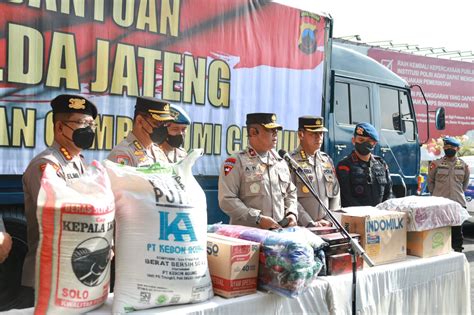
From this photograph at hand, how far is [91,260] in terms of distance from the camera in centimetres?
183

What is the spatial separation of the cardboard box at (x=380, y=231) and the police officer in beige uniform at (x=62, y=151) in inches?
58.1

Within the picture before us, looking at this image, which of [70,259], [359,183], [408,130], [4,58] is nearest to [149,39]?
[4,58]

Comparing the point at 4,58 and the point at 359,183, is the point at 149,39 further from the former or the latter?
the point at 359,183

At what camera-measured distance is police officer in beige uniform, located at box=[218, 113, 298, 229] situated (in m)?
3.28

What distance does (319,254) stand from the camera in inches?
99.0

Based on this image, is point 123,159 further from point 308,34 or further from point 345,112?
point 345,112

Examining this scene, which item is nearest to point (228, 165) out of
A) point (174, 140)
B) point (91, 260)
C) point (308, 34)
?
point (174, 140)

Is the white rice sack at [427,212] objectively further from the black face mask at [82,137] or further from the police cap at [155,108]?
the black face mask at [82,137]

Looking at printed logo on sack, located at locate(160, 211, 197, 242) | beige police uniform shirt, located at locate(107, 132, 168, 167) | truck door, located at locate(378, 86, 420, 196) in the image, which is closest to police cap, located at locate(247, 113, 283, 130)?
beige police uniform shirt, located at locate(107, 132, 168, 167)

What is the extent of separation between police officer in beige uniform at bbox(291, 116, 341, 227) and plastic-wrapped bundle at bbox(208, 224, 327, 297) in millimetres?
1353

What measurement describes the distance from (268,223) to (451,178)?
4.94 metres

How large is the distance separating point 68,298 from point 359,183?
284 cm

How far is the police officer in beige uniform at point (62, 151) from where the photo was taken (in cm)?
247

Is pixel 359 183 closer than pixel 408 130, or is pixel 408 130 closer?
pixel 359 183
